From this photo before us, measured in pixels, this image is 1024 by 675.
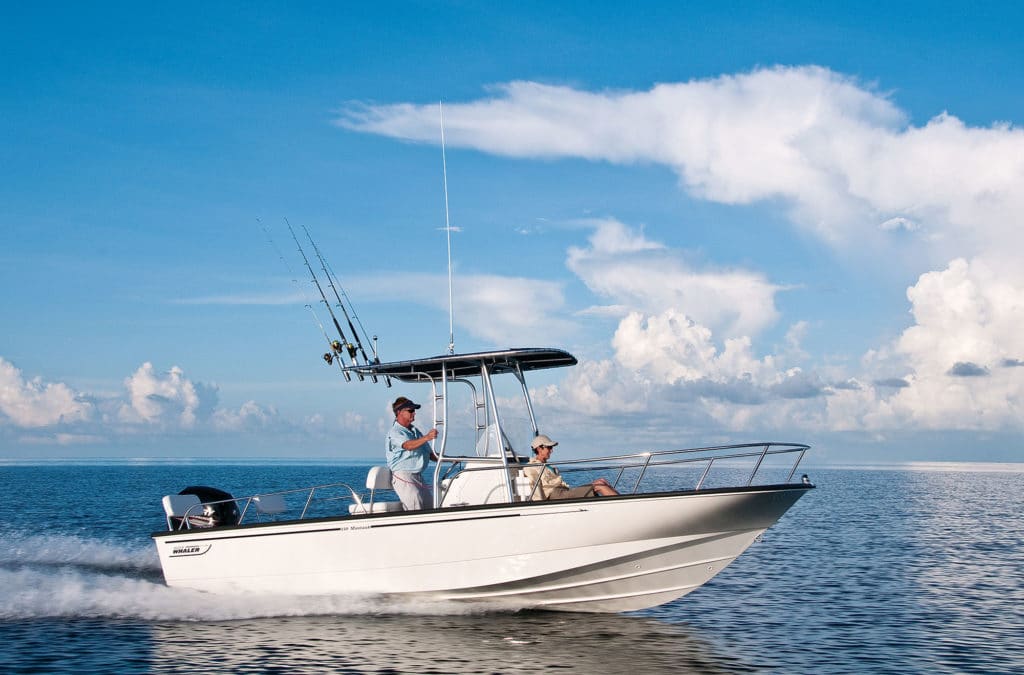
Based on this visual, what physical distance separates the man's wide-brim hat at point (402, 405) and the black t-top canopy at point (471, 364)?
447 millimetres

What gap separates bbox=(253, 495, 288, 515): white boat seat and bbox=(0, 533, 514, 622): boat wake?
1.13 metres

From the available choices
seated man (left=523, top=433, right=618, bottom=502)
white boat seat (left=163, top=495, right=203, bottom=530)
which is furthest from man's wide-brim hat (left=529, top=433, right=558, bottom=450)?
white boat seat (left=163, top=495, right=203, bottom=530)

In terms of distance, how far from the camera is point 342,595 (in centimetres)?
1150

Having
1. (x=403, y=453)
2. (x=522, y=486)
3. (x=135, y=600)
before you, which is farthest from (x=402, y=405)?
(x=135, y=600)

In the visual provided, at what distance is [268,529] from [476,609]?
2.75m

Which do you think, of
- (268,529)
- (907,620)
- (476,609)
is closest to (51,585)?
(268,529)

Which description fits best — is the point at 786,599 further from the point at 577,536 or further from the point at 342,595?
the point at 342,595

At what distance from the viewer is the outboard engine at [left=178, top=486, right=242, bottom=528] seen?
40.3 ft

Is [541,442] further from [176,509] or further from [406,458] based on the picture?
[176,509]

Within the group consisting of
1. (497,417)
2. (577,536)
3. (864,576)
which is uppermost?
(497,417)

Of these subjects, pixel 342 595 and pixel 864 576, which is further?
pixel 864 576

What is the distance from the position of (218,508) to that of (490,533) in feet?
13.0

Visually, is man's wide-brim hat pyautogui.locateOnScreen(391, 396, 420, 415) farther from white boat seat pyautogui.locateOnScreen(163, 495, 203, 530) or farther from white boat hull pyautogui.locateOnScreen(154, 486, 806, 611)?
white boat seat pyautogui.locateOnScreen(163, 495, 203, 530)

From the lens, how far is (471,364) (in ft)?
39.5
